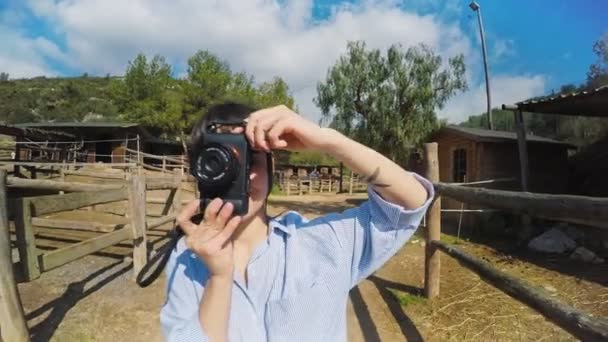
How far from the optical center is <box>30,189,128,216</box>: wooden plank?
3.14 metres

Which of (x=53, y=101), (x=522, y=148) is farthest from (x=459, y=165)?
(x=53, y=101)

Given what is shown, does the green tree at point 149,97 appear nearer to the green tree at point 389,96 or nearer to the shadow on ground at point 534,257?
the green tree at point 389,96

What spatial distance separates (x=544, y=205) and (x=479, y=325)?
7.10ft

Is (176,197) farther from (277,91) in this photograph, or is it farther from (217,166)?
(277,91)

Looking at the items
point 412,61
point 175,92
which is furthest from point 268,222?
point 175,92

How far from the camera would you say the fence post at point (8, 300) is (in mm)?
2385

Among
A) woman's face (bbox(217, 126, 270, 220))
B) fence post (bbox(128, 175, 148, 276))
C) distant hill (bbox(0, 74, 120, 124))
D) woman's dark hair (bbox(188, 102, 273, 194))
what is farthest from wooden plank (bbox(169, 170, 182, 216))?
distant hill (bbox(0, 74, 120, 124))

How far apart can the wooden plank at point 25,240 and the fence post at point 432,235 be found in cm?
333

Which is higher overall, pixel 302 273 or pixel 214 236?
pixel 214 236

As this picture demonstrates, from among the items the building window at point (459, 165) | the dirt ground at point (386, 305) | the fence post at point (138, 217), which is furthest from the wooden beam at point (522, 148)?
the fence post at point (138, 217)

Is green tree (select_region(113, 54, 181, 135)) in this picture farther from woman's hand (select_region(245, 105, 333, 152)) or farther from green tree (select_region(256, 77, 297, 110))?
woman's hand (select_region(245, 105, 333, 152))

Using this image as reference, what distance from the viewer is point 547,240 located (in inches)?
281

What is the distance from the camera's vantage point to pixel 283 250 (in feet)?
3.77

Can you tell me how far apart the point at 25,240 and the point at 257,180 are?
258cm
